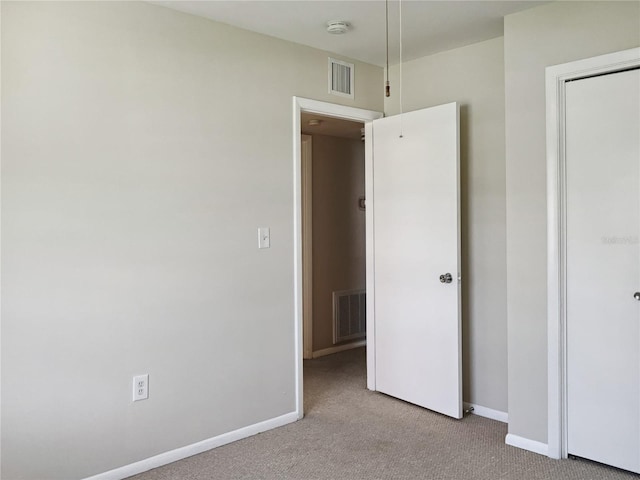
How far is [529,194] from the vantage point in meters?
2.83

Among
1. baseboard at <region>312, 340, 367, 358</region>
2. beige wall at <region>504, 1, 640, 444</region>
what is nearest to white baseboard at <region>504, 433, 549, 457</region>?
beige wall at <region>504, 1, 640, 444</region>

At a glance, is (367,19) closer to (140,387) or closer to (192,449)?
(140,387)

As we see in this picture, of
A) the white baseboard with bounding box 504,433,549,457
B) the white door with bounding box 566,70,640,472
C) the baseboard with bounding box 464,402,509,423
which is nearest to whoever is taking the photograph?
the white door with bounding box 566,70,640,472

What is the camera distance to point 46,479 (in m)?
2.36

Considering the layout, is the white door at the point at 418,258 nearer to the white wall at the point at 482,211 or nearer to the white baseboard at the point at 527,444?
the white wall at the point at 482,211

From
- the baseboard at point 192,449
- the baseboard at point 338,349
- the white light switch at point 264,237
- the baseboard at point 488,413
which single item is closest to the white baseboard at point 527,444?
the baseboard at point 488,413

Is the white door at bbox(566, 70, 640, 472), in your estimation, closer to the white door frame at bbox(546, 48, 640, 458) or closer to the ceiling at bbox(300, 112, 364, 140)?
the white door frame at bbox(546, 48, 640, 458)

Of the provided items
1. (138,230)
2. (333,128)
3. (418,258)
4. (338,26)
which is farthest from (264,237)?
(333,128)

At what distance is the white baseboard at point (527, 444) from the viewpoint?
280 centimetres

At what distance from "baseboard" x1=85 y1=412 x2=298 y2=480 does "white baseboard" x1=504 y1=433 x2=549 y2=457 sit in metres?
1.30

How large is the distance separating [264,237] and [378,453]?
141cm

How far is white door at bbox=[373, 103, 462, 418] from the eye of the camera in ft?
10.8

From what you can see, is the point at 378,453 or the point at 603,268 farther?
the point at 378,453

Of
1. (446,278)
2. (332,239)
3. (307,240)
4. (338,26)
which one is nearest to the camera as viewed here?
(338,26)
